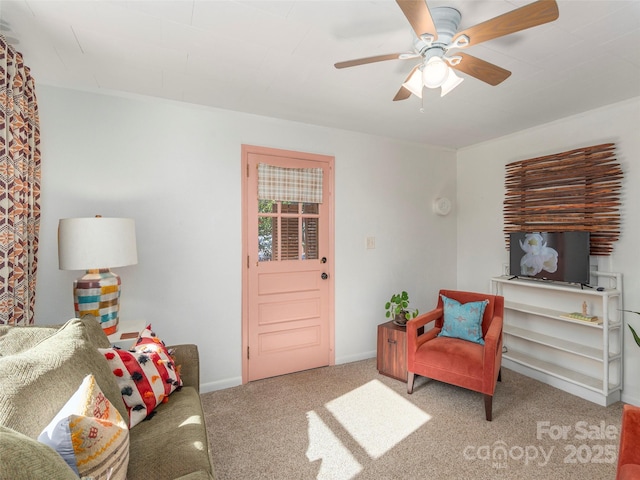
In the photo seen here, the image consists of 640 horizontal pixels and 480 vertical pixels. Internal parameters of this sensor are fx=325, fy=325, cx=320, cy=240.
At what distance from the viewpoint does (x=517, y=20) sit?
124cm

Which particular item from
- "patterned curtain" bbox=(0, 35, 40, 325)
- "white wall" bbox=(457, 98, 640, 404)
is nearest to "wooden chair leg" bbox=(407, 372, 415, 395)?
"white wall" bbox=(457, 98, 640, 404)

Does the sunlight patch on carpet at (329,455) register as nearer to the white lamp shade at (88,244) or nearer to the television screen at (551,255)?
the white lamp shade at (88,244)

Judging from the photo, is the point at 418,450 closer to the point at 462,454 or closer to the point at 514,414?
the point at 462,454

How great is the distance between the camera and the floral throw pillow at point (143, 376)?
4.68 ft

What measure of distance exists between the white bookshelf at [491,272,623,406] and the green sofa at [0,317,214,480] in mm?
2944

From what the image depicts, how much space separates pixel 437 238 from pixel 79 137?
3.61m

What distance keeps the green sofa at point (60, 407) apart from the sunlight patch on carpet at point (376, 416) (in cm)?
115

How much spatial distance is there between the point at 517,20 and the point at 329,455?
2.35 metres

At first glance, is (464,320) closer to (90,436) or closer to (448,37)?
(448,37)

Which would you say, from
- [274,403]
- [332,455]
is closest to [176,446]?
[332,455]

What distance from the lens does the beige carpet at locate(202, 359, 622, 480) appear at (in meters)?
1.84

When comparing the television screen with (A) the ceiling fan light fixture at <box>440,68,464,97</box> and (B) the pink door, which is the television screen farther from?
(A) the ceiling fan light fixture at <box>440,68,464,97</box>

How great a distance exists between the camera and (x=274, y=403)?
255 centimetres

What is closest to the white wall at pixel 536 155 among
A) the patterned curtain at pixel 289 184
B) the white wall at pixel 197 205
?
the white wall at pixel 197 205
